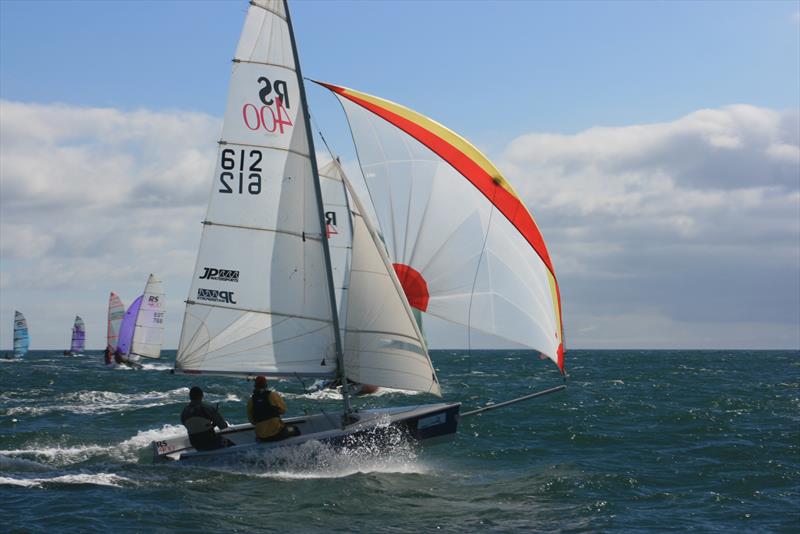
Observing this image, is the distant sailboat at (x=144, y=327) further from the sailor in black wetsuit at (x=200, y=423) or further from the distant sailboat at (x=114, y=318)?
the sailor in black wetsuit at (x=200, y=423)

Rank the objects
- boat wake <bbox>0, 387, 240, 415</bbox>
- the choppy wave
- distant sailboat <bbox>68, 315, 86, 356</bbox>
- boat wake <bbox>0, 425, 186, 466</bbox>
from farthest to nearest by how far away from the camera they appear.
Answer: distant sailboat <bbox>68, 315, 86, 356</bbox>, boat wake <bbox>0, 387, 240, 415</bbox>, the choppy wave, boat wake <bbox>0, 425, 186, 466</bbox>

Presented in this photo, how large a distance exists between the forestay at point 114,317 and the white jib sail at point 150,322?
5.93m

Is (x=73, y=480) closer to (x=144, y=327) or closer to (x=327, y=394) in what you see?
(x=327, y=394)

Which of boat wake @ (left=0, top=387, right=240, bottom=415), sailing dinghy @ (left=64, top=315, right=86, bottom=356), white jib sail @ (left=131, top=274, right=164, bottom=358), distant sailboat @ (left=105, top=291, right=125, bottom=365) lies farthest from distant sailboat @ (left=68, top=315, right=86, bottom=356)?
boat wake @ (left=0, top=387, right=240, bottom=415)

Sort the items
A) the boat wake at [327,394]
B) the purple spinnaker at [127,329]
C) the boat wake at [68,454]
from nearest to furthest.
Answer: the boat wake at [68,454] → the boat wake at [327,394] → the purple spinnaker at [127,329]

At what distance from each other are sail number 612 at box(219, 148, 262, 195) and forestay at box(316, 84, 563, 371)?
1795mm

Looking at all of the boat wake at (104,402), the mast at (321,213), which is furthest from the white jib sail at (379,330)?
the boat wake at (104,402)

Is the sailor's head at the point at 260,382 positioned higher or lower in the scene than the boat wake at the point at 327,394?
higher

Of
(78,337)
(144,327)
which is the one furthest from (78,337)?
(144,327)

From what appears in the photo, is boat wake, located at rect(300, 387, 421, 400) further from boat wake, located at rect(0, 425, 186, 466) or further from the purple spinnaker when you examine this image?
the purple spinnaker

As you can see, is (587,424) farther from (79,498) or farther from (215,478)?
(79,498)

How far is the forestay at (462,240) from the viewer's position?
13789 mm

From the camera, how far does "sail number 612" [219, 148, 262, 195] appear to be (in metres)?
14.7

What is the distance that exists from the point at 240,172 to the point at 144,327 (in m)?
43.9
